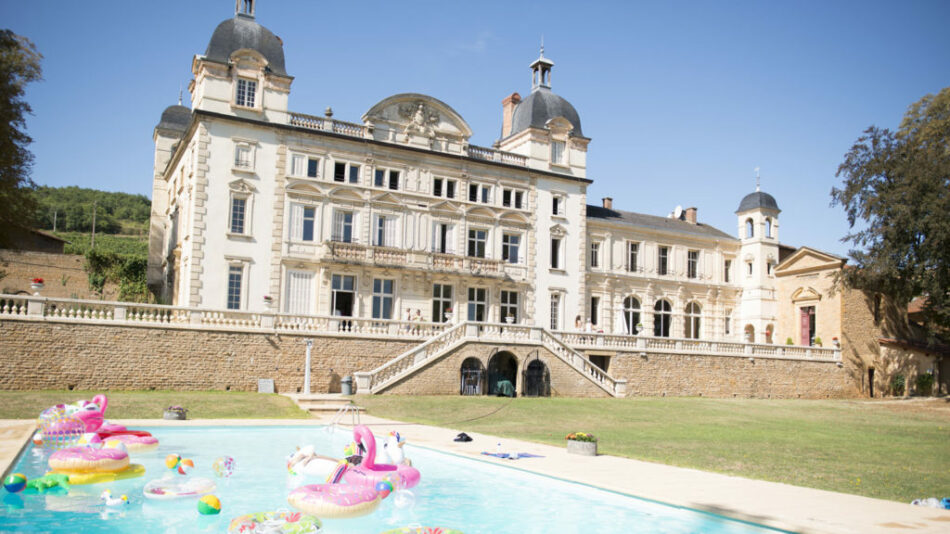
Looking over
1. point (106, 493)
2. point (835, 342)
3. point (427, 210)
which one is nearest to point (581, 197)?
point (427, 210)

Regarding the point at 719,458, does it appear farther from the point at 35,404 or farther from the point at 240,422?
the point at 35,404

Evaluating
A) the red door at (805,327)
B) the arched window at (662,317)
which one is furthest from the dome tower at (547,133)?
the red door at (805,327)

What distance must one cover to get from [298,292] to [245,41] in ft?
38.1

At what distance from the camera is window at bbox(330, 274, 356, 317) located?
3250cm

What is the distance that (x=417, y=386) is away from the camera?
26.9 meters

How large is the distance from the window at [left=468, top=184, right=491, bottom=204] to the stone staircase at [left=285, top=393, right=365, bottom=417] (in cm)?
1530

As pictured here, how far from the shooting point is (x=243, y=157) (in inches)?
1235

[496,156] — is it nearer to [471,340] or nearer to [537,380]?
[471,340]

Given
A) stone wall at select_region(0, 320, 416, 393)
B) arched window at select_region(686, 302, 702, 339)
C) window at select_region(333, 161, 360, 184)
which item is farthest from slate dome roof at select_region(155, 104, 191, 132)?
arched window at select_region(686, 302, 702, 339)

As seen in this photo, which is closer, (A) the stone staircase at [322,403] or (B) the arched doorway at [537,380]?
(A) the stone staircase at [322,403]

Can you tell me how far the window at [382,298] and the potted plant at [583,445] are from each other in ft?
67.5

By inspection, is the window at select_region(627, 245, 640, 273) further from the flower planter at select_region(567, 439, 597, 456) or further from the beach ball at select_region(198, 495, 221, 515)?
the beach ball at select_region(198, 495, 221, 515)

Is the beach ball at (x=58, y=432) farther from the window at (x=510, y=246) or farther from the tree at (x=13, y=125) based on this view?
the window at (x=510, y=246)

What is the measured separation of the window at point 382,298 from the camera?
33.4 meters
